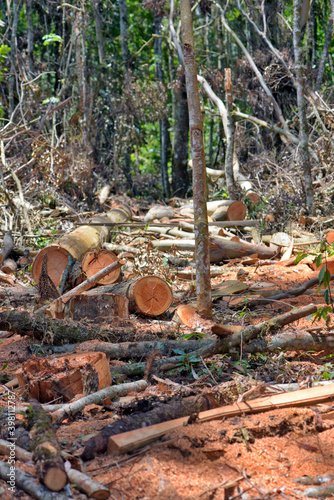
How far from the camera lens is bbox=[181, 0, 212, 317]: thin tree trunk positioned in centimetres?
432

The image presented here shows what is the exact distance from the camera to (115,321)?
4727 mm

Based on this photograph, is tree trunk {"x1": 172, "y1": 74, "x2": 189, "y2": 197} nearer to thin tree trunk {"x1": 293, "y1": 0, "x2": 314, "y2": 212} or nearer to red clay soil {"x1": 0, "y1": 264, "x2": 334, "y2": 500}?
thin tree trunk {"x1": 293, "y1": 0, "x2": 314, "y2": 212}

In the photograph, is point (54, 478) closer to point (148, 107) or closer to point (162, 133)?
point (148, 107)

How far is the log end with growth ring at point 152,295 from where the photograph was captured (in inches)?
194

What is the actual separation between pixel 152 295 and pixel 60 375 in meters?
1.86

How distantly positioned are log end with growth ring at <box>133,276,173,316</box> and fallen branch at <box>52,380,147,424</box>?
1678mm

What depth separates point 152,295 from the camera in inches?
196

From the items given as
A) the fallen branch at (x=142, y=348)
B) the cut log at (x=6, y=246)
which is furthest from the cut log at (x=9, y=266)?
the fallen branch at (x=142, y=348)

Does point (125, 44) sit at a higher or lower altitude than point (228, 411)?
higher

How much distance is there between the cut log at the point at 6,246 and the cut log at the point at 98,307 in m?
2.71

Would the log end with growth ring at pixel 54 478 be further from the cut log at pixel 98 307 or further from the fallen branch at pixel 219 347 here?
the cut log at pixel 98 307

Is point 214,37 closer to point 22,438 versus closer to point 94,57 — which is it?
point 94,57

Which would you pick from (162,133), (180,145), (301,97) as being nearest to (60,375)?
(301,97)

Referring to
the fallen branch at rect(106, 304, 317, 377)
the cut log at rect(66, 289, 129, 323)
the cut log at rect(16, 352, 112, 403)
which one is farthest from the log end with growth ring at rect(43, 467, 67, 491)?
the cut log at rect(66, 289, 129, 323)
